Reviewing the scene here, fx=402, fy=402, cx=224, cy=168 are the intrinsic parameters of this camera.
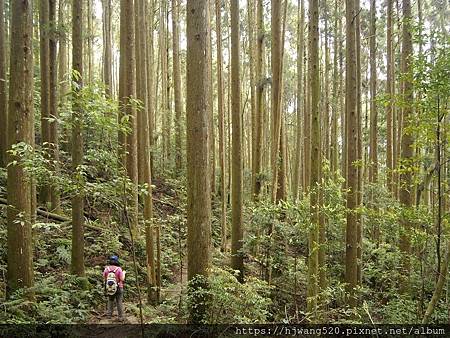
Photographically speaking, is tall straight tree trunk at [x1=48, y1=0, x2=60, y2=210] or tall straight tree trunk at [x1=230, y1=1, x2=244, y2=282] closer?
tall straight tree trunk at [x1=230, y1=1, x2=244, y2=282]

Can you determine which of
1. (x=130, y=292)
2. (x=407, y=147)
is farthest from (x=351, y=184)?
(x=130, y=292)

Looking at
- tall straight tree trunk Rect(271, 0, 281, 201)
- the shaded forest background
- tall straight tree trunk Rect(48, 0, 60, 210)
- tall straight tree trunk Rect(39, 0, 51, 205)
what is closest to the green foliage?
the shaded forest background

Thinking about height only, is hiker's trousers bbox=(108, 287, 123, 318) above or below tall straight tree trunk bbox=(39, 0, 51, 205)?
below

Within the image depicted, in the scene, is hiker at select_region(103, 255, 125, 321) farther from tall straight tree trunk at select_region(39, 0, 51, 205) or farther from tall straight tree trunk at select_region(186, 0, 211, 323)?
tall straight tree trunk at select_region(39, 0, 51, 205)

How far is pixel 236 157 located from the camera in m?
9.91

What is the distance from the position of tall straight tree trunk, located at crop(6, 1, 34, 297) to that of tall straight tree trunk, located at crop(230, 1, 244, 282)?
496 cm

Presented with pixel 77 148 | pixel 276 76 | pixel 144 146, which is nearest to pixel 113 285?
pixel 77 148

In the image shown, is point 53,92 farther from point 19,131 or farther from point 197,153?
point 197,153

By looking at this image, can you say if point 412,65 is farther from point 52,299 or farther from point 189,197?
point 52,299

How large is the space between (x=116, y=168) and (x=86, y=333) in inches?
122

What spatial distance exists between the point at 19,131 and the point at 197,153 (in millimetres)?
2662

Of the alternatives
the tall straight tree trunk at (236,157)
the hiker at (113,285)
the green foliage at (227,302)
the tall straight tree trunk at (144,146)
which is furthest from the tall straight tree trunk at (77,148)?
the tall straight tree trunk at (236,157)

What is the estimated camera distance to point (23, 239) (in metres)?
6.08

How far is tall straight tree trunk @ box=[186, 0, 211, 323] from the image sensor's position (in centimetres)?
579
